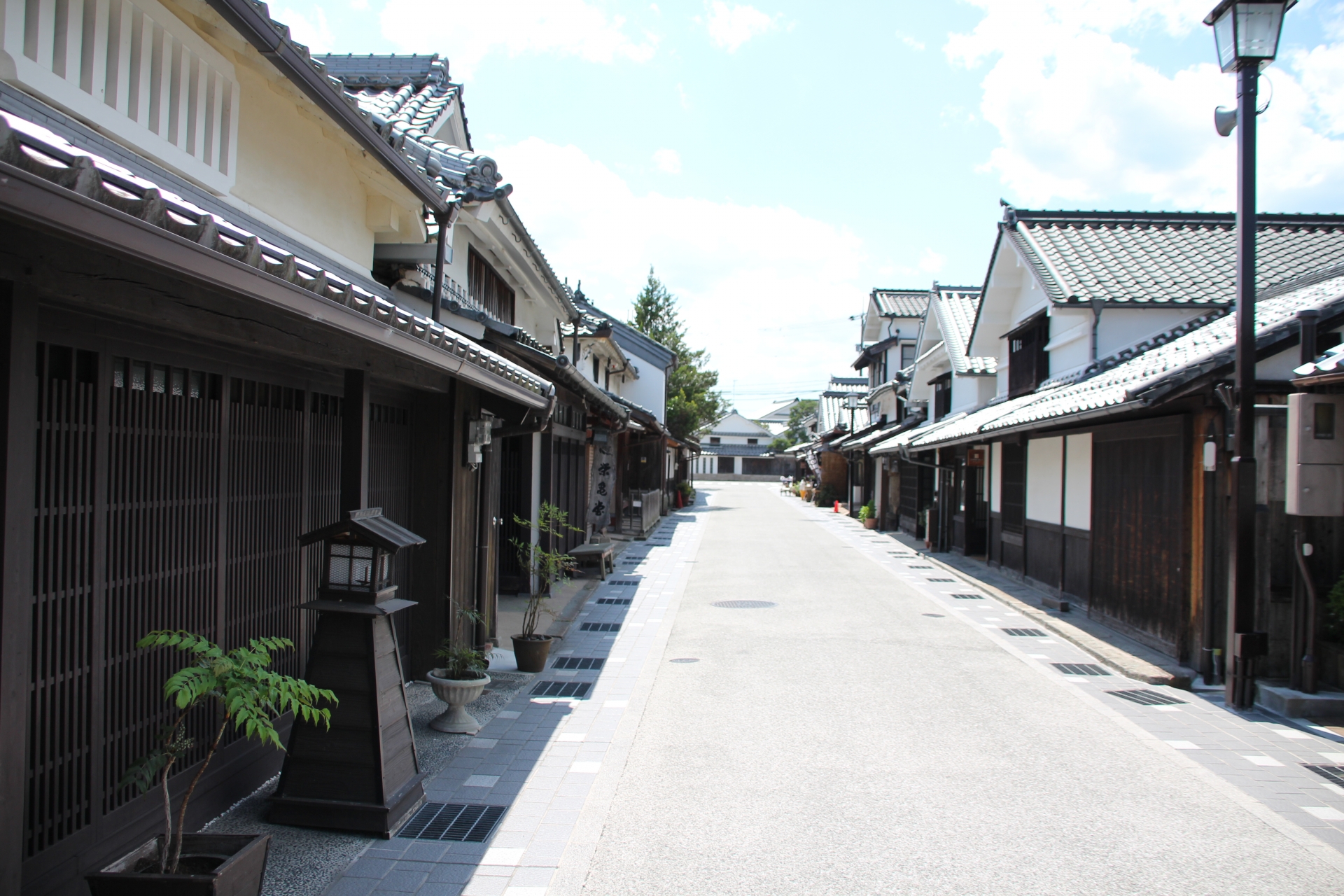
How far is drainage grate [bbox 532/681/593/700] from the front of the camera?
800cm

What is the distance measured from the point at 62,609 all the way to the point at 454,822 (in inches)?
99.0

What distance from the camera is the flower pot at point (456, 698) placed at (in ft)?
21.7

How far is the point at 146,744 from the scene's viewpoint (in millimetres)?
4309

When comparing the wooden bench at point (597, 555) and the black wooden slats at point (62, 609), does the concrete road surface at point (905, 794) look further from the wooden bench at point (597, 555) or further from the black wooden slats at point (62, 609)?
the wooden bench at point (597, 555)

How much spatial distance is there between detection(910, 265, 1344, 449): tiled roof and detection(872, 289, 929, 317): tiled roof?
23.1 meters

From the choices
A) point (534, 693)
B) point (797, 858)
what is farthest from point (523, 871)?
point (534, 693)

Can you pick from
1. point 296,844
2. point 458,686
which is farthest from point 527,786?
point 296,844

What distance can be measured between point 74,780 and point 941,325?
2335 cm

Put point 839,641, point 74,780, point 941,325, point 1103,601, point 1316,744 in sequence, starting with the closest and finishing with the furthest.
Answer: point 74,780 < point 1316,744 < point 839,641 < point 1103,601 < point 941,325

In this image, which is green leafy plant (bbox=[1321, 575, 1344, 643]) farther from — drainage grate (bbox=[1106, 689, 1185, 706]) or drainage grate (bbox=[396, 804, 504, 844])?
drainage grate (bbox=[396, 804, 504, 844])

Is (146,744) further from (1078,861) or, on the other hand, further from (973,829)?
(1078,861)

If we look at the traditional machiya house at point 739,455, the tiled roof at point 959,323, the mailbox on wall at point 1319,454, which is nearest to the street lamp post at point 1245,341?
the mailbox on wall at point 1319,454

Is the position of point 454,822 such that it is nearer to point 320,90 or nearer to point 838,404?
point 320,90

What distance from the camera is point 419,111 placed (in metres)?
10.6
